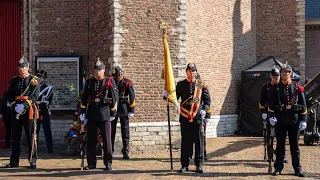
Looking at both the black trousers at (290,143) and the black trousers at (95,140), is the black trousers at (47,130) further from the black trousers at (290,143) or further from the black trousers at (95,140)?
the black trousers at (290,143)

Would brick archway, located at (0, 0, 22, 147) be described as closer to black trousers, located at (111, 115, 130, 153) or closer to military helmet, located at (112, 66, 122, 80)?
military helmet, located at (112, 66, 122, 80)

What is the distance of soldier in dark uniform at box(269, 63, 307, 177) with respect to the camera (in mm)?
7902

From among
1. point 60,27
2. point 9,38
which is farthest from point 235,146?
point 9,38

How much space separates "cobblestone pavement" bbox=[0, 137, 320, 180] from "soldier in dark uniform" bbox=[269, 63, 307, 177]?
400mm

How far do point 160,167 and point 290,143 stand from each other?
2722 mm

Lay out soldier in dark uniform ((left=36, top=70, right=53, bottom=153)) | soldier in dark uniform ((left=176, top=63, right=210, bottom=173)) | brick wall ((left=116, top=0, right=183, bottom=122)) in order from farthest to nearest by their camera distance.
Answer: brick wall ((left=116, top=0, right=183, bottom=122)) → soldier in dark uniform ((left=36, top=70, right=53, bottom=153)) → soldier in dark uniform ((left=176, top=63, right=210, bottom=173))

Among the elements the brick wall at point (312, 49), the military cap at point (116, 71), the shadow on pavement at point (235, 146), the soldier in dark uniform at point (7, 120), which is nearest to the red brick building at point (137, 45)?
the military cap at point (116, 71)

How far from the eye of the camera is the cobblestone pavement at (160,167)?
25.6 ft

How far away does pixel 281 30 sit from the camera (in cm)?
1761

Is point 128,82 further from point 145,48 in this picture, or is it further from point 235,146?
point 235,146

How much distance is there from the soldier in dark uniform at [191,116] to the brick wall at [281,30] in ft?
32.9

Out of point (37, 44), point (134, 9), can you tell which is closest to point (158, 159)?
point (134, 9)

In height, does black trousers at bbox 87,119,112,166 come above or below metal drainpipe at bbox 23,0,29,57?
below

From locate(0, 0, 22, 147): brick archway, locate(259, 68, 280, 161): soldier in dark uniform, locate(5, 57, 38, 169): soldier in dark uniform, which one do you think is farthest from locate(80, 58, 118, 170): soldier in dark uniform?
locate(0, 0, 22, 147): brick archway
